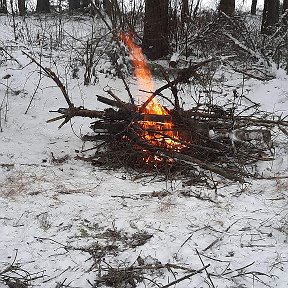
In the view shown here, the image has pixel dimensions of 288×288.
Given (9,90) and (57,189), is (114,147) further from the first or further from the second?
(9,90)

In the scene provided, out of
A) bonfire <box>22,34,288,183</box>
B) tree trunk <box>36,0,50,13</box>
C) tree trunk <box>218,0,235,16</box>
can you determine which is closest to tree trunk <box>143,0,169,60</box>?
tree trunk <box>218,0,235,16</box>

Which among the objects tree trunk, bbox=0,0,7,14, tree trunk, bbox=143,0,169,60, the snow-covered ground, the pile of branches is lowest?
the snow-covered ground

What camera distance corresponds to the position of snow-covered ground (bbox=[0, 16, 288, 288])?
279 centimetres

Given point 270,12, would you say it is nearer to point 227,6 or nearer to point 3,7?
point 227,6

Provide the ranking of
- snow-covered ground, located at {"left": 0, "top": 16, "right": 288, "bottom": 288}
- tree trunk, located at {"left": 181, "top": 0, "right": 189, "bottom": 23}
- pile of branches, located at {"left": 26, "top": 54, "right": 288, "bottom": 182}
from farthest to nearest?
1. tree trunk, located at {"left": 181, "top": 0, "right": 189, "bottom": 23}
2. pile of branches, located at {"left": 26, "top": 54, "right": 288, "bottom": 182}
3. snow-covered ground, located at {"left": 0, "top": 16, "right": 288, "bottom": 288}

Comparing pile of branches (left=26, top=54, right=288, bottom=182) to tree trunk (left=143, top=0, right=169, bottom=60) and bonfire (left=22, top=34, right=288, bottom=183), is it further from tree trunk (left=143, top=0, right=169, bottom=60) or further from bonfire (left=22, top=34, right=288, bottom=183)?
tree trunk (left=143, top=0, right=169, bottom=60)

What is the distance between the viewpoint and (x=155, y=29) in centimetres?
927

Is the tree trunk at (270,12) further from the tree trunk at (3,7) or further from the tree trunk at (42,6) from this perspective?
the tree trunk at (3,7)

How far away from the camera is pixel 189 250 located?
3.02m

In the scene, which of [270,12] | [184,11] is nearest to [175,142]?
[184,11]

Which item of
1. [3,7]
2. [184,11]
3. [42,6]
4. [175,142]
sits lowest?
[175,142]

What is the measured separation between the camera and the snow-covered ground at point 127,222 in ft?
9.16

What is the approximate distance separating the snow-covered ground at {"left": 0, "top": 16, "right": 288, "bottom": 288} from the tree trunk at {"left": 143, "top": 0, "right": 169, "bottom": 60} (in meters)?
4.77

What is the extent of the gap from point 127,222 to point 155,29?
22.4ft
